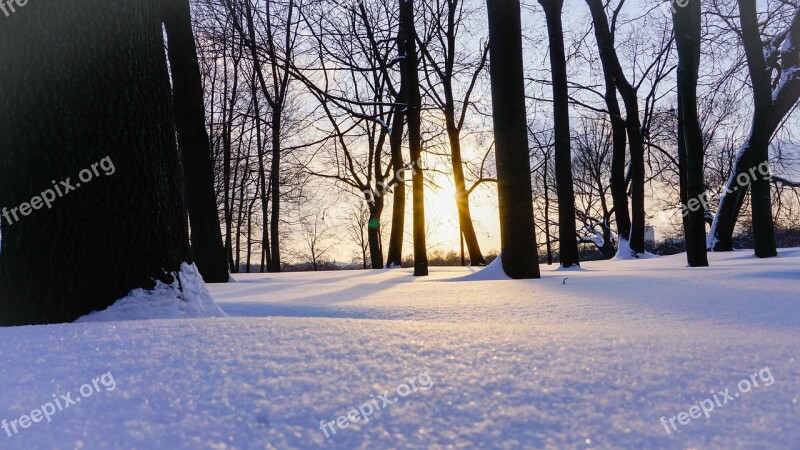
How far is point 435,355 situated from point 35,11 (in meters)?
2.62

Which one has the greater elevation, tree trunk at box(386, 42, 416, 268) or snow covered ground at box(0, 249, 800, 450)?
tree trunk at box(386, 42, 416, 268)

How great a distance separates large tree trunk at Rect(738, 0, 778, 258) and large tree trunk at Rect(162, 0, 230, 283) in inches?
334

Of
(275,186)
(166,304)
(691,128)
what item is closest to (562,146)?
(691,128)

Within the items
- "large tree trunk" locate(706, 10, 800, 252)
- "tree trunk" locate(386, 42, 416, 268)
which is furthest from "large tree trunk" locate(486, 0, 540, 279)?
"tree trunk" locate(386, 42, 416, 268)

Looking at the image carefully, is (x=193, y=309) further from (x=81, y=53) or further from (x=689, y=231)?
(x=689, y=231)

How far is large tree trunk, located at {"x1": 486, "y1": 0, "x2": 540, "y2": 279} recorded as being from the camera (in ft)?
17.6

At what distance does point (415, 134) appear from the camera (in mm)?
8977

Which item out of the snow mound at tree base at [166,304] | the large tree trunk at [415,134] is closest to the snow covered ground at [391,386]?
the snow mound at tree base at [166,304]

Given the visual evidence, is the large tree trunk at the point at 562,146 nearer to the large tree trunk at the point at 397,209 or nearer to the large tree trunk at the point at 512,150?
the large tree trunk at the point at 512,150

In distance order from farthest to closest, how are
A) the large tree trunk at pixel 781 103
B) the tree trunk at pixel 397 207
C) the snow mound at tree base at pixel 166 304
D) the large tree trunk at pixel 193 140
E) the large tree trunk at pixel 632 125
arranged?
1. the tree trunk at pixel 397 207
2. the large tree trunk at pixel 632 125
3. the large tree trunk at pixel 781 103
4. the large tree trunk at pixel 193 140
5. the snow mound at tree base at pixel 166 304

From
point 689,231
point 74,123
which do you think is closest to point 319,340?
point 74,123

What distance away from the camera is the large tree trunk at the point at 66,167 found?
254cm

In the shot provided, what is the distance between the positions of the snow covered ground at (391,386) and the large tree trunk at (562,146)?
6.78m

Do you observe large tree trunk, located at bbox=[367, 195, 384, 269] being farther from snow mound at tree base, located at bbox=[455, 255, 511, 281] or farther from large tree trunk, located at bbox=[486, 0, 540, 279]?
large tree trunk, located at bbox=[486, 0, 540, 279]
